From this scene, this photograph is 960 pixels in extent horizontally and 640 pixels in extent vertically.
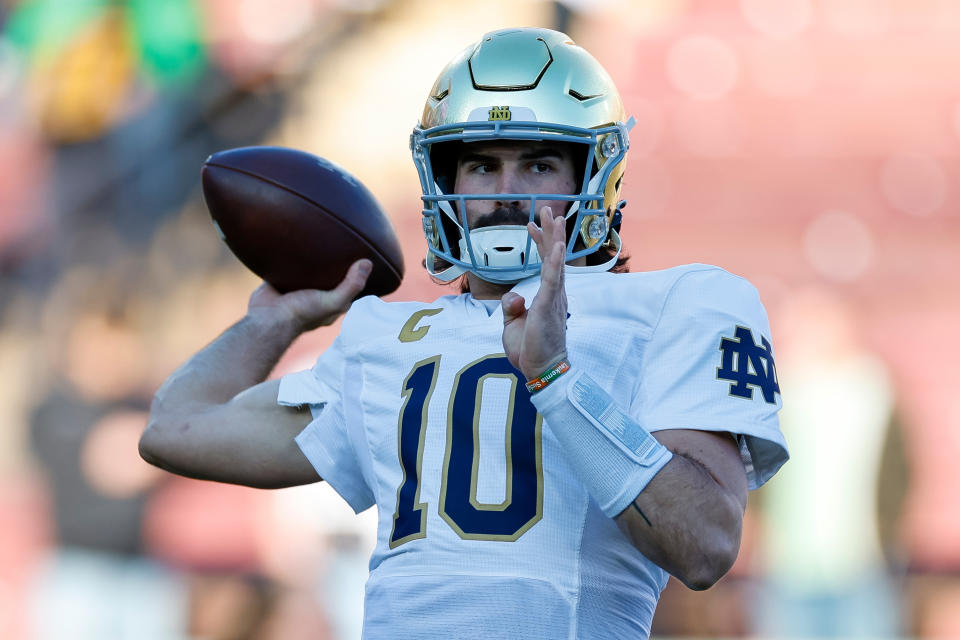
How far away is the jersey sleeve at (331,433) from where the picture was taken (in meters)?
2.03

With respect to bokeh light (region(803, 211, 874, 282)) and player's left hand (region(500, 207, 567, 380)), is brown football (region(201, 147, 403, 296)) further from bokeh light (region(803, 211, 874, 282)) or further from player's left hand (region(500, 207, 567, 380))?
bokeh light (region(803, 211, 874, 282))

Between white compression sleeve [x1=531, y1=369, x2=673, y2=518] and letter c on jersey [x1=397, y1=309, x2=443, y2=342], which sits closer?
white compression sleeve [x1=531, y1=369, x2=673, y2=518]

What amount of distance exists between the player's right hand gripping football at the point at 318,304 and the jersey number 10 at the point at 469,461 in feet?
1.53

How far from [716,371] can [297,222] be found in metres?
0.94

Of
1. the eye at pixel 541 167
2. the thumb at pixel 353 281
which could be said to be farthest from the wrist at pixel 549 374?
the thumb at pixel 353 281

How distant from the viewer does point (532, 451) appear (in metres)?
1.75

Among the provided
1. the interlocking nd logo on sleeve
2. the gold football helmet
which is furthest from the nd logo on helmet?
the interlocking nd logo on sleeve

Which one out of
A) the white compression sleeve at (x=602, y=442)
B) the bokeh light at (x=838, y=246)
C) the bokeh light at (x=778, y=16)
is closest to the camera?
the white compression sleeve at (x=602, y=442)

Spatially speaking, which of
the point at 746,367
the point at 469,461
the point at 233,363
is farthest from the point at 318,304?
the point at 746,367

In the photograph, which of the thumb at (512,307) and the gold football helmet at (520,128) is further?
the gold football helmet at (520,128)

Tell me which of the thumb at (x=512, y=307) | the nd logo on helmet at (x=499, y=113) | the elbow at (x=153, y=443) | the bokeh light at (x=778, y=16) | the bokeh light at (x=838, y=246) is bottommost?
the bokeh light at (x=838, y=246)

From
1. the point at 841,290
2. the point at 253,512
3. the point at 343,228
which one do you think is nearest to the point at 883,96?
the point at 841,290

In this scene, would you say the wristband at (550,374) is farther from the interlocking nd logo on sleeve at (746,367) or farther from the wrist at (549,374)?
the interlocking nd logo on sleeve at (746,367)

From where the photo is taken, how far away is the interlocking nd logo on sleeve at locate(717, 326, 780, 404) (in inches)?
67.4
